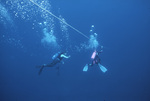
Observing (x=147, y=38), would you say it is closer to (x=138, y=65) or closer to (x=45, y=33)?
(x=138, y=65)

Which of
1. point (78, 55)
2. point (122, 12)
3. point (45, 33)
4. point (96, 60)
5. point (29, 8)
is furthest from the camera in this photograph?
point (78, 55)

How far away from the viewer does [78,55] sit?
23.0m

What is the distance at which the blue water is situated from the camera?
18.7 m

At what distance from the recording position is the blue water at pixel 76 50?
1866 centimetres

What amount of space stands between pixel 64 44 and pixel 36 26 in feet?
16.0

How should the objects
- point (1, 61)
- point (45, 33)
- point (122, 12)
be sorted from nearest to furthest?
point (122, 12), point (45, 33), point (1, 61)

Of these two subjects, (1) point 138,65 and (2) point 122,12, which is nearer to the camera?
(2) point 122,12

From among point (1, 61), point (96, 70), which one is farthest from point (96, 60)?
point (1, 61)

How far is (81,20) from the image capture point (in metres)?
19.1

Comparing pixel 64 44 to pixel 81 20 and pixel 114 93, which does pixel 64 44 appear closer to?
pixel 81 20

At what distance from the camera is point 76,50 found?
22.2 m

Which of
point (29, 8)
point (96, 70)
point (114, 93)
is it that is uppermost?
point (29, 8)

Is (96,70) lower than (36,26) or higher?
lower

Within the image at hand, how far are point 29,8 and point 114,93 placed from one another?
1919 centimetres
